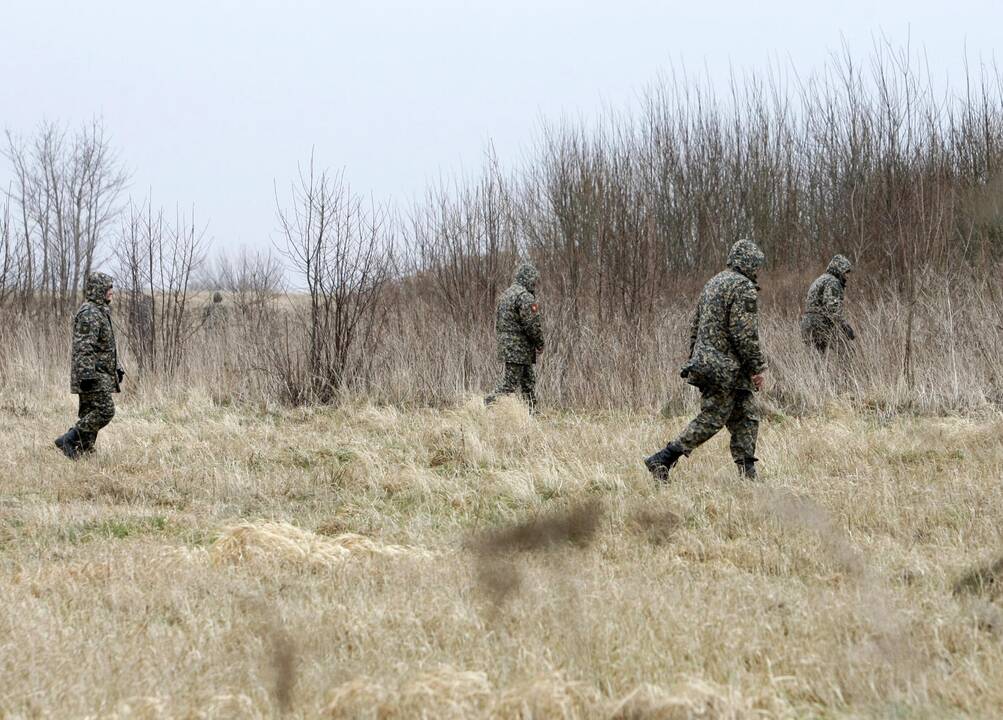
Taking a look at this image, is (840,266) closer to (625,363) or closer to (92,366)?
(625,363)

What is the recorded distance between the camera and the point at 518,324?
1088cm

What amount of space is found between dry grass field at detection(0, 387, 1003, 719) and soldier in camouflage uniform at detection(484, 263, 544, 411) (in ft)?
6.31

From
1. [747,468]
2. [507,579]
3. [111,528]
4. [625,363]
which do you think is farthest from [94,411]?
[625,363]

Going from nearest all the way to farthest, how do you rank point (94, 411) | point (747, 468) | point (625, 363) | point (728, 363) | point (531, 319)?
point (728, 363) → point (747, 468) → point (94, 411) → point (531, 319) → point (625, 363)

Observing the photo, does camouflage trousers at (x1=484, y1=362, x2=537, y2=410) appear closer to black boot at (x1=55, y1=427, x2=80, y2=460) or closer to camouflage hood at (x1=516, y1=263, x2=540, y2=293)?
camouflage hood at (x1=516, y1=263, x2=540, y2=293)

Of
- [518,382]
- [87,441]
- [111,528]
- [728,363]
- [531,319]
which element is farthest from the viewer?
[518,382]

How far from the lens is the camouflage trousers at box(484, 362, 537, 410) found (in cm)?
1095

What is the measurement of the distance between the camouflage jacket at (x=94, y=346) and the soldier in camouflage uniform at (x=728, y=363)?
14.4 ft

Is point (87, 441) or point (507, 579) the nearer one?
point (507, 579)

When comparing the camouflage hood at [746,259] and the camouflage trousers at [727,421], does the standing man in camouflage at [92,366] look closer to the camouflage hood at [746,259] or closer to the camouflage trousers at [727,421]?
the camouflage trousers at [727,421]

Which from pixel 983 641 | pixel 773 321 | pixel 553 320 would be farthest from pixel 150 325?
pixel 983 641

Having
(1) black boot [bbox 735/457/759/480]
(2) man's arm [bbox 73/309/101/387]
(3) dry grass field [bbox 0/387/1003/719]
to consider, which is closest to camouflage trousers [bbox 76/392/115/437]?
(2) man's arm [bbox 73/309/101/387]

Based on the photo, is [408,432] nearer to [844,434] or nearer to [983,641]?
[844,434]

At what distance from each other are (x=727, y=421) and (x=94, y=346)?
4910 millimetres
